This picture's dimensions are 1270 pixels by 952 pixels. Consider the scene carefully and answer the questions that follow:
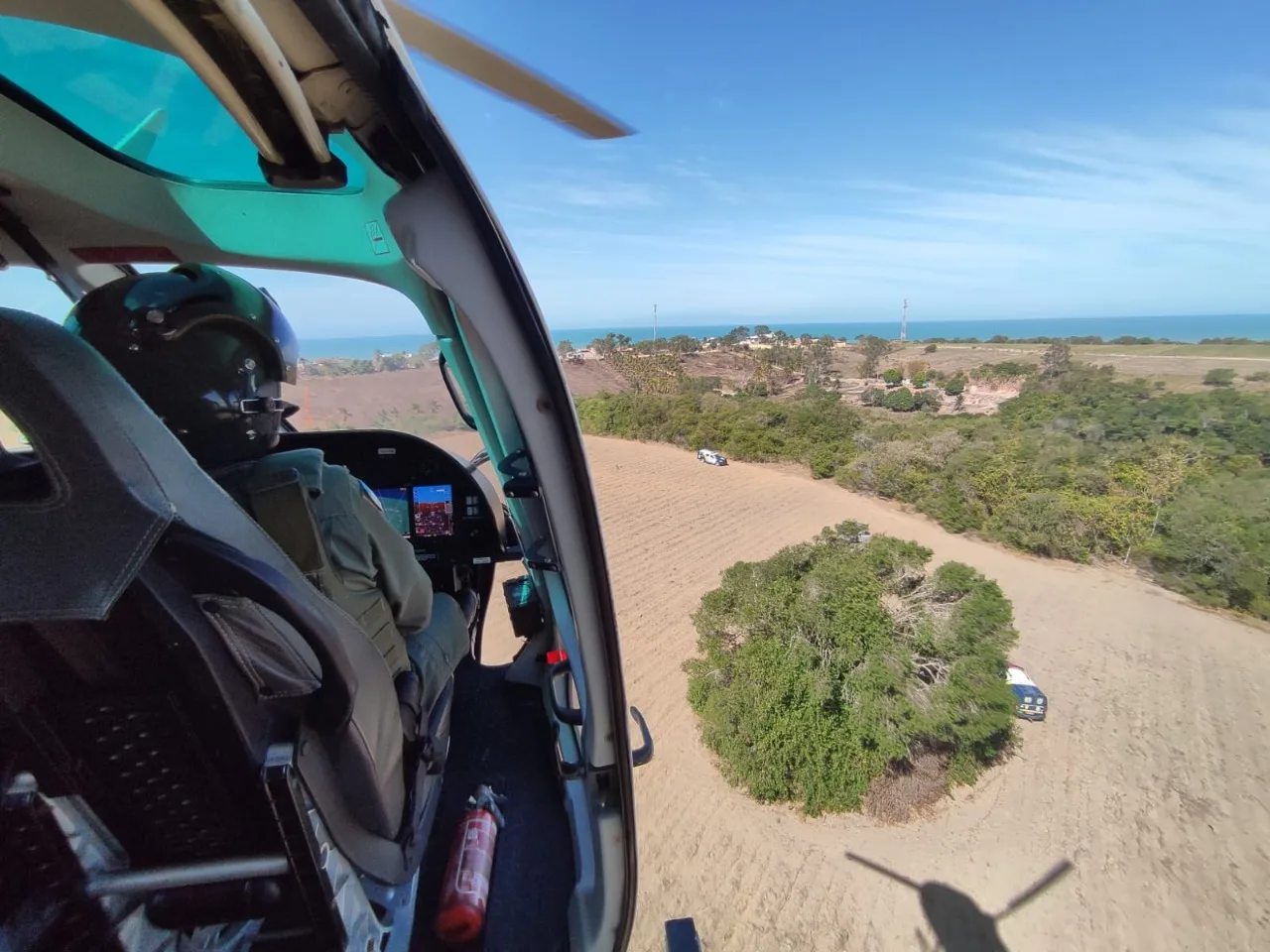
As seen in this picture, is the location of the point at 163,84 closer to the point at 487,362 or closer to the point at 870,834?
the point at 487,362

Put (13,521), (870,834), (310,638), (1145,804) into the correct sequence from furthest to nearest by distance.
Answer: (1145,804) → (870,834) → (310,638) → (13,521)

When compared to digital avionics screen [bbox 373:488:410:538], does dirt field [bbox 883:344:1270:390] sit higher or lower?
lower

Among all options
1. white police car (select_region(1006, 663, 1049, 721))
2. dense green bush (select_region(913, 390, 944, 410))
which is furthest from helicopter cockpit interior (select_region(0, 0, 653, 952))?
dense green bush (select_region(913, 390, 944, 410))

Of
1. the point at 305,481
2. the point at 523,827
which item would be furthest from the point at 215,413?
the point at 523,827

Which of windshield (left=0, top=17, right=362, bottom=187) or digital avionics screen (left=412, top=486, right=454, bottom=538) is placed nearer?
windshield (left=0, top=17, right=362, bottom=187)

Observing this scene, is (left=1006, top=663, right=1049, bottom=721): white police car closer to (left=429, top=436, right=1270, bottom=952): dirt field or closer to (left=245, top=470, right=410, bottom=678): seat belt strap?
(left=429, top=436, right=1270, bottom=952): dirt field

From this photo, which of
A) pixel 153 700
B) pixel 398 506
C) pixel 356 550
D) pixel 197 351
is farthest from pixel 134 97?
pixel 398 506

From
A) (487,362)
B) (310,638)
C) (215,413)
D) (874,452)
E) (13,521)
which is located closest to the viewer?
(13,521)
